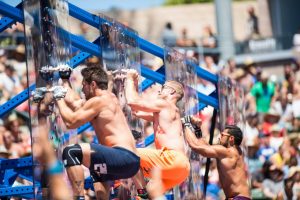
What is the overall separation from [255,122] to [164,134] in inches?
255

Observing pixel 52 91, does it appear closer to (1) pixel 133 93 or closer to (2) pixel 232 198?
(1) pixel 133 93

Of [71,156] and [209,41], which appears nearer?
[71,156]

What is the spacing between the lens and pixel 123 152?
8.17 metres

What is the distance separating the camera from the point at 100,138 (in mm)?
8391

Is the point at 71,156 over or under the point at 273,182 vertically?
over

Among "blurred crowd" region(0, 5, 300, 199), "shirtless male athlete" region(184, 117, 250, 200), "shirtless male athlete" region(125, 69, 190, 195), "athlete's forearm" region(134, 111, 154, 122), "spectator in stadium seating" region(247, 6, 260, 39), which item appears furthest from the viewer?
"spectator in stadium seating" region(247, 6, 260, 39)

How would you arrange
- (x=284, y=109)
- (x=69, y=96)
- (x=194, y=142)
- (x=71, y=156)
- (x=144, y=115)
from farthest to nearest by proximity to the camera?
(x=284, y=109)
(x=194, y=142)
(x=144, y=115)
(x=69, y=96)
(x=71, y=156)

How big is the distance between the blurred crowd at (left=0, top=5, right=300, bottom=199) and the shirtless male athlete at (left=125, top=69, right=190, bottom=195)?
132 centimetres

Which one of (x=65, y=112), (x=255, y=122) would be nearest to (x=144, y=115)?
(x=65, y=112)

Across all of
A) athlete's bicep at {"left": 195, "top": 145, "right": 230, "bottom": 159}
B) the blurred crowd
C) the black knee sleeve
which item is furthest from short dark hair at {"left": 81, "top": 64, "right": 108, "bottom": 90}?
the blurred crowd

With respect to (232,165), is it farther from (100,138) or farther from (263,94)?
(263,94)

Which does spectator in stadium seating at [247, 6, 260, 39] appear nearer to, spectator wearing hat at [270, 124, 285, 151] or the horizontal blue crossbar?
spectator wearing hat at [270, 124, 285, 151]

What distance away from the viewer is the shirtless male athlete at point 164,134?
888cm

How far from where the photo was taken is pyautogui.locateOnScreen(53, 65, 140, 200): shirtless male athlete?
311 inches
